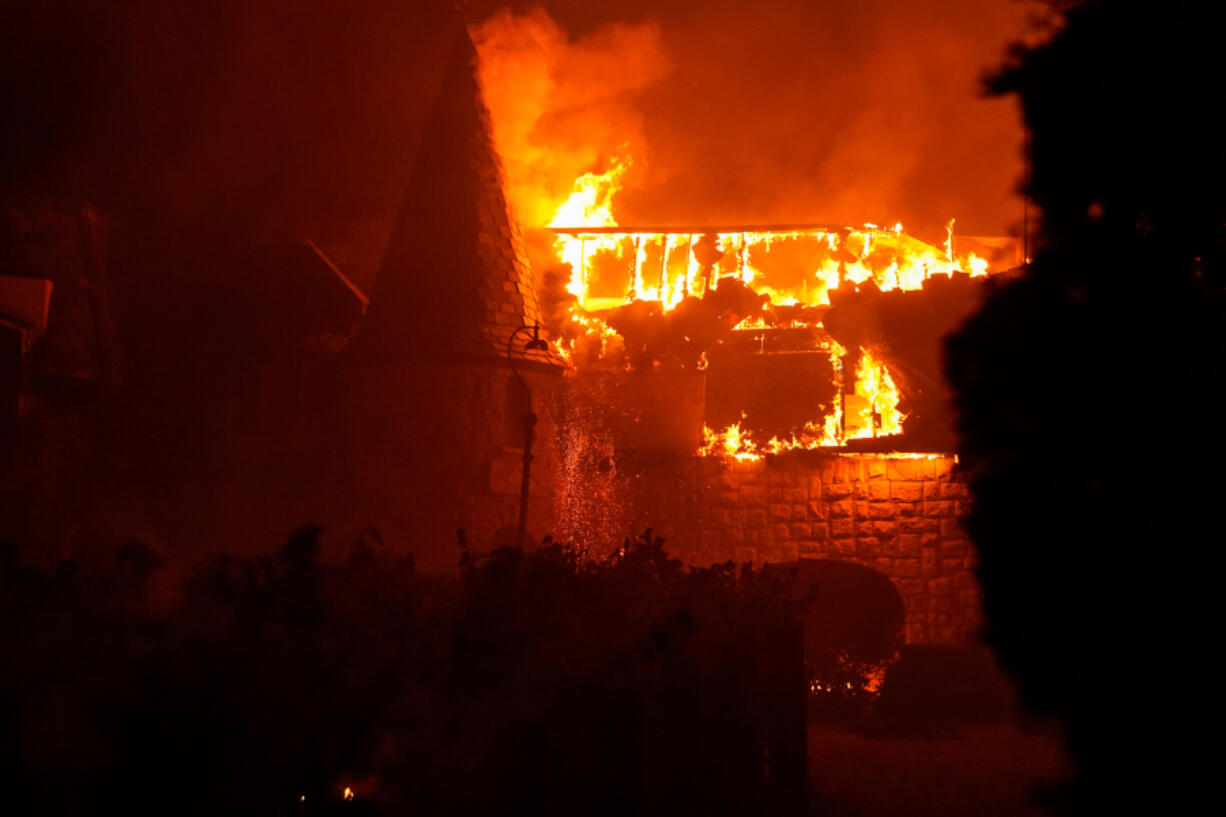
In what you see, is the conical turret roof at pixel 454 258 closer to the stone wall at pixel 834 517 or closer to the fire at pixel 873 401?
the stone wall at pixel 834 517

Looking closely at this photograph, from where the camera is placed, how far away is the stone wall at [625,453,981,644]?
16.1 meters

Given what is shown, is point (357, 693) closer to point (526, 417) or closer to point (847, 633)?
point (526, 417)

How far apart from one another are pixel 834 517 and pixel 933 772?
17.0 feet

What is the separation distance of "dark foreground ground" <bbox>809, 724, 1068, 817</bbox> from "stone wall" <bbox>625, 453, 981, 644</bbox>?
194cm

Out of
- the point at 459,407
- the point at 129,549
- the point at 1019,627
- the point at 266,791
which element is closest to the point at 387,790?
the point at 266,791

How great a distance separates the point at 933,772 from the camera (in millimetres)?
11578

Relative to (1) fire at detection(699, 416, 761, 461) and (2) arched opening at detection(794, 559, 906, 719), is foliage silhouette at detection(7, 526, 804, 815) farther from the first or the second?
(1) fire at detection(699, 416, 761, 461)

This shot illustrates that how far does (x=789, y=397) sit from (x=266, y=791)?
40.8 feet

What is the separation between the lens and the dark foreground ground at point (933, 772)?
31.6ft

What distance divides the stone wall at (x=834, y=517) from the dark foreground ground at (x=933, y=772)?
1.94 meters

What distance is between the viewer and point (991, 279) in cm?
613

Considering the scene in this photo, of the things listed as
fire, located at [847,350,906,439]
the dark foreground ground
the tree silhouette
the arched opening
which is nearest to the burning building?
fire, located at [847,350,906,439]

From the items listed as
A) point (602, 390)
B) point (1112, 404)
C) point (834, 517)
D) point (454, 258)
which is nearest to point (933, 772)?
point (834, 517)

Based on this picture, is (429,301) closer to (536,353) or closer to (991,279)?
(536,353)
